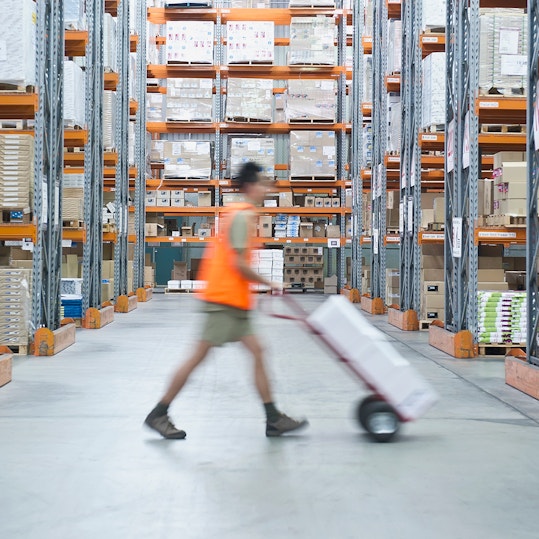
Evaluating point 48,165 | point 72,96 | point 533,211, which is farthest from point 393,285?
point 533,211

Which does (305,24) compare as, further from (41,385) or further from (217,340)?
(217,340)

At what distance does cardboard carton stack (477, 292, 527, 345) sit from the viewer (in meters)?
7.47

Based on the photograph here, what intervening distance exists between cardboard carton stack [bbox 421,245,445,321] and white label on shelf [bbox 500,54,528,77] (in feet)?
9.03

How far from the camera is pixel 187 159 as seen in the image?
16984 millimetres

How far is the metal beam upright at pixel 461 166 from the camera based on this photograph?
749 centimetres

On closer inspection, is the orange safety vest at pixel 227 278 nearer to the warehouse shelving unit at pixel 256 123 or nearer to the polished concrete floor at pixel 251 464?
the polished concrete floor at pixel 251 464

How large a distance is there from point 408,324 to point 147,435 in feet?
20.1

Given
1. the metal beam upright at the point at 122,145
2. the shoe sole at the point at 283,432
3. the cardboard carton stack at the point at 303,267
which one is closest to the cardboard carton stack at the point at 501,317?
the shoe sole at the point at 283,432

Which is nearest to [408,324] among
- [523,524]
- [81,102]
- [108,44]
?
[81,102]

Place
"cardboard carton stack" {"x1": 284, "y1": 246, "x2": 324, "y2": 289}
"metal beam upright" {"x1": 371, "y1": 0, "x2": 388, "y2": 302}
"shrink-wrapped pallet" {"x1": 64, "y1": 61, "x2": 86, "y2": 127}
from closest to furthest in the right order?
"shrink-wrapped pallet" {"x1": 64, "y1": 61, "x2": 86, "y2": 127}
"metal beam upright" {"x1": 371, "y1": 0, "x2": 388, "y2": 302}
"cardboard carton stack" {"x1": 284, "y1": 246, "x2": 324, "y2": 289}

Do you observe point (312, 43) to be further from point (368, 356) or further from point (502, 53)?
point (368, 356)

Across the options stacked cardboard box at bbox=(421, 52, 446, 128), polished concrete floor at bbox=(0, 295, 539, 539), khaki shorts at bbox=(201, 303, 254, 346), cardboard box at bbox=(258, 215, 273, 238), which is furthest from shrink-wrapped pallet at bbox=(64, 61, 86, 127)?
cardboard box at bbox=(258, 215, 273, 238)

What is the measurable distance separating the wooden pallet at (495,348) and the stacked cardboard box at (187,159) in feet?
33.4

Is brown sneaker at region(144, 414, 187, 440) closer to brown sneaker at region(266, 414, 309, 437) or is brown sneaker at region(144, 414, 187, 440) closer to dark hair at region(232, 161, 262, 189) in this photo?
brown sneaker at region(266, 414, 309, 437)
